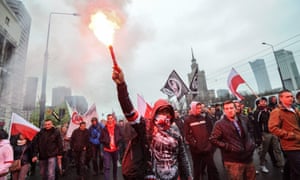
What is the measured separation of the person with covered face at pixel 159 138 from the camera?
186 cm

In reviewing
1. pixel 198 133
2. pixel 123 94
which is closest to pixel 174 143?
A: pixel 123 94

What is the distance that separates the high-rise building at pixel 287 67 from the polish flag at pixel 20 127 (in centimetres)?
2603

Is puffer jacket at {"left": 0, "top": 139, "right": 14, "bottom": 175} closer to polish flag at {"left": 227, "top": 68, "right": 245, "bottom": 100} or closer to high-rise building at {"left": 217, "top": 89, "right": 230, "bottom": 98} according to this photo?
polish flag at {"left": 227, "top": 68, "right": 245, "bottom": 100}

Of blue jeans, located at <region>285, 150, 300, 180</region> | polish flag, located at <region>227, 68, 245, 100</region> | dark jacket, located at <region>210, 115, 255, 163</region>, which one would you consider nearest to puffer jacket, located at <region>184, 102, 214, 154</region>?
dark jacket, located at <region>210, 115, 255, 163</region>

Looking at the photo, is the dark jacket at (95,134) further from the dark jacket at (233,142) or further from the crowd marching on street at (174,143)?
the dark jacket at (233,142)

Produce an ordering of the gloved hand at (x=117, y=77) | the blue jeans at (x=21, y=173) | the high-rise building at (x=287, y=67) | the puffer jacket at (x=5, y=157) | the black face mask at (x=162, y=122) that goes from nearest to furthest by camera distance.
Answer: the gloved hand at (x=117, y=77) < the black face mask at (x=162, y=122) < the puffer jacket at (x=5, y=157) < the blue jeans at (x=21, y=173) < the high-rise building at (x=287, y=67)

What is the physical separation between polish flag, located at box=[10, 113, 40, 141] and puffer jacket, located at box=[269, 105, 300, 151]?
6727 millimetres

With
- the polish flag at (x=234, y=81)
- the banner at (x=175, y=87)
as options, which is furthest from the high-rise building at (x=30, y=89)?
the polish flag at (x=234, y=81)

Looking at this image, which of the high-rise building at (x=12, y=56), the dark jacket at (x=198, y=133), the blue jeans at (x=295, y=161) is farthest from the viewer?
the high-rise building at (x=12, y=56)

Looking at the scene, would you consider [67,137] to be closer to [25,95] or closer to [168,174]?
[168,174]

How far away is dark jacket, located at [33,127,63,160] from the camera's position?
16.1ft

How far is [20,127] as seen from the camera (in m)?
5.65

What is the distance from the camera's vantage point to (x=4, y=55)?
1853cm

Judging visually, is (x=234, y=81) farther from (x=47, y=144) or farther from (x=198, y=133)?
(x=47, y=144)
